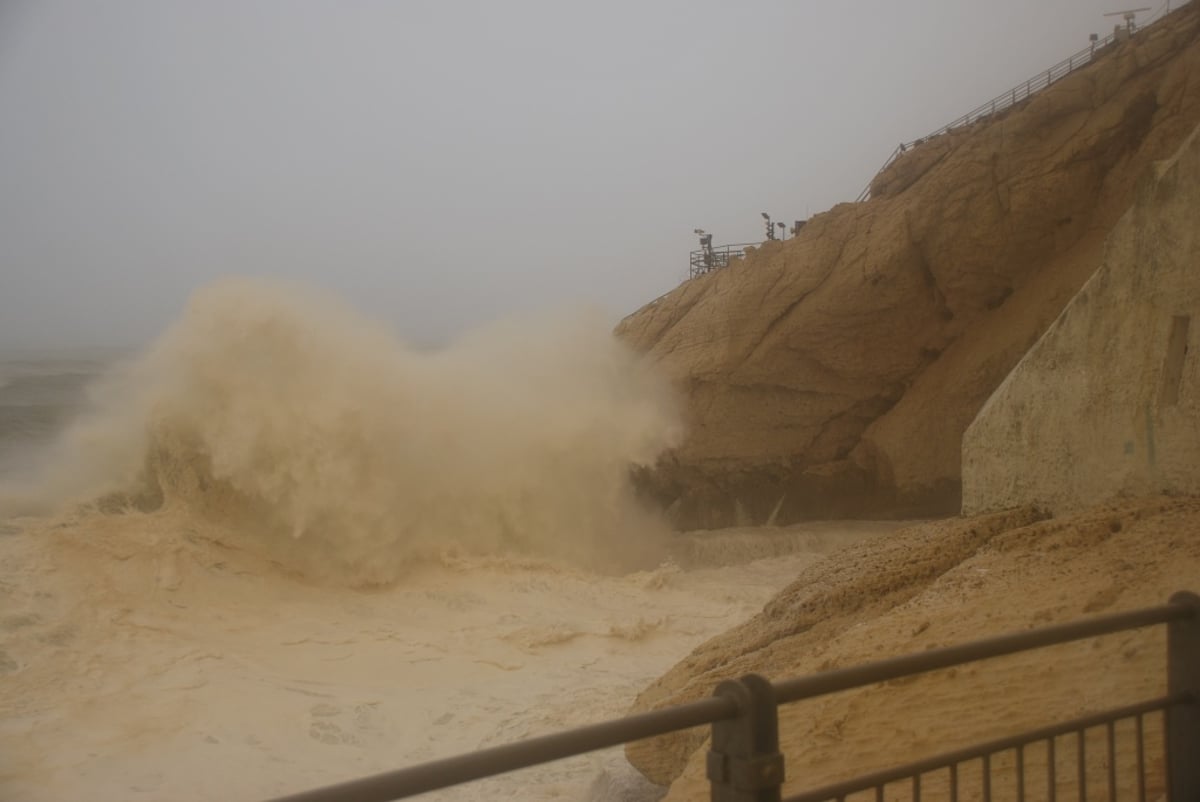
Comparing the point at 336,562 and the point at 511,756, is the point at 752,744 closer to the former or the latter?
the point at 511,756

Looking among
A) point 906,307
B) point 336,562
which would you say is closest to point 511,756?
point 336,562

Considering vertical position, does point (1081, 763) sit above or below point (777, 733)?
below

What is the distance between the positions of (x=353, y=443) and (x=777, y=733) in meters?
14.1

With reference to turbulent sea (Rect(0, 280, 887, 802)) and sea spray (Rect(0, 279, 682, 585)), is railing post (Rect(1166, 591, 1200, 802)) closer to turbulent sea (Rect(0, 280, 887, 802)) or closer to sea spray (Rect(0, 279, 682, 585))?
turbulent sea (Rect(0, 280, 887, 802))

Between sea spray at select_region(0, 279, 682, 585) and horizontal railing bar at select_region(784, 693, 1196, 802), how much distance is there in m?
13.2

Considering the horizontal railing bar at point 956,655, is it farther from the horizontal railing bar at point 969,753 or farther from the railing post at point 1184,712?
the horizontal railing bar at point 969,753

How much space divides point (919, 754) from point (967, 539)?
8.29 feet

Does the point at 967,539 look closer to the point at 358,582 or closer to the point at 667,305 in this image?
the point at 358,582

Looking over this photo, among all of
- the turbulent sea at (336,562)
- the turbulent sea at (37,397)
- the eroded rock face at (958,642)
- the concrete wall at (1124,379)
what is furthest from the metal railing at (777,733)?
the turbulent sea at (37,397)

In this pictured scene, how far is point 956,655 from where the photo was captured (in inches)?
90.0

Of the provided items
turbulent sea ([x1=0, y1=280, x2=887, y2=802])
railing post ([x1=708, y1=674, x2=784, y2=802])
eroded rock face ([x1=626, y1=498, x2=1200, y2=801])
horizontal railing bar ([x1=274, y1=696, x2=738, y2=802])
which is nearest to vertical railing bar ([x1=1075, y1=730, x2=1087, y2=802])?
eroded rock face ([x1=626, y1=498, x2=1200, y2=801])

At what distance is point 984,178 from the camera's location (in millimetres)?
15688

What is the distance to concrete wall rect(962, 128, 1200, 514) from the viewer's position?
5355mm

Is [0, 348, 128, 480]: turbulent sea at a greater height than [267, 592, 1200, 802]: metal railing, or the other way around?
[0, 348, 128, 480]: turbulent sea
